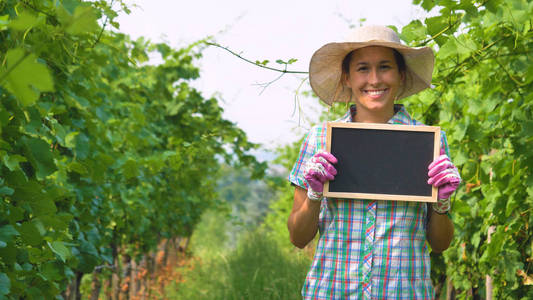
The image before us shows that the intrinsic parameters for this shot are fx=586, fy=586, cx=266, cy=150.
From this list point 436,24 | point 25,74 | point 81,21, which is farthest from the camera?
point 436,24

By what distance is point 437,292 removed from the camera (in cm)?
553

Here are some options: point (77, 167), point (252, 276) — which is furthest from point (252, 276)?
point (77, 167)

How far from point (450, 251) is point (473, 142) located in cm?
138

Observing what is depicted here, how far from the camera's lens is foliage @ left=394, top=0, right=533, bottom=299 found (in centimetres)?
247

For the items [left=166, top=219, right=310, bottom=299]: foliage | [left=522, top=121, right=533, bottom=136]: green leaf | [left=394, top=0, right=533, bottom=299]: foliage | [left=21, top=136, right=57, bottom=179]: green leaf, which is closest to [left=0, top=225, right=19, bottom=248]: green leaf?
[left=21, top=136, right=57, bottom=179]: green leaf

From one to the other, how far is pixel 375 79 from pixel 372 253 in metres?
0.59

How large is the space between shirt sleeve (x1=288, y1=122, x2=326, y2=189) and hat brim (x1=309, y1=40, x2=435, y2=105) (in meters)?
0.28

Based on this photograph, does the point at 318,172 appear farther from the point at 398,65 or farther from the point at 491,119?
the point at 491,119

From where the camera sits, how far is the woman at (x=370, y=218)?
1896mm

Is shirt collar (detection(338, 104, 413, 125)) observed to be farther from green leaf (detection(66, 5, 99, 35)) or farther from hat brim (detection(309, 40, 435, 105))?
green leaf (detection(66, 5, 99, 35))

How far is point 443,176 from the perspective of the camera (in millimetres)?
1811

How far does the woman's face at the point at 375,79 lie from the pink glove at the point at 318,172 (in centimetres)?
30

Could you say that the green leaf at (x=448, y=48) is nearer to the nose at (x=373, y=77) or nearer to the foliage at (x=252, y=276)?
the nose at (x=373, y=77)

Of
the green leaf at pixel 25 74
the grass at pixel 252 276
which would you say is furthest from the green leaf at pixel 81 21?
the grass at pixel 252 276
